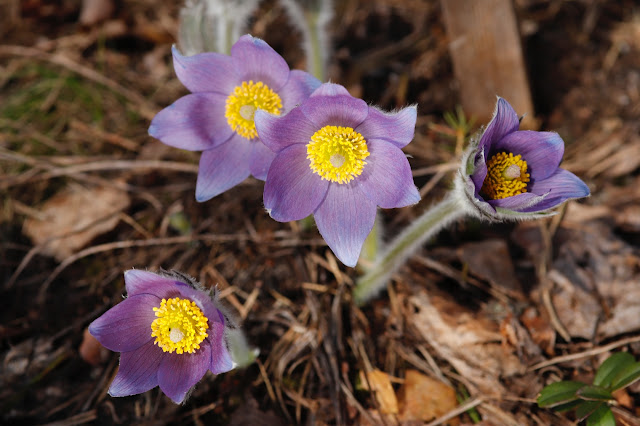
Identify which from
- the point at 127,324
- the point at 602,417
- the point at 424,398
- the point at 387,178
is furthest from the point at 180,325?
the point at 602,417

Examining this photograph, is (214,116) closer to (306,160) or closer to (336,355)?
(306,160)

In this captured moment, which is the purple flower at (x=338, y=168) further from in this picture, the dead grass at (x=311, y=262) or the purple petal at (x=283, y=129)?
the dead grass at (x=311, y=262)

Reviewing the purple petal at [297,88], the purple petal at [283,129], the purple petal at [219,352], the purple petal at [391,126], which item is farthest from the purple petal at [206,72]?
the purple petal at [219,352]

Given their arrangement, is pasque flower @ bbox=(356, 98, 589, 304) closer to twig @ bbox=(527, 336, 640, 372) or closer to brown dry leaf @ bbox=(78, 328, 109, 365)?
twig @ bbox=(527, 336, 640, 372)

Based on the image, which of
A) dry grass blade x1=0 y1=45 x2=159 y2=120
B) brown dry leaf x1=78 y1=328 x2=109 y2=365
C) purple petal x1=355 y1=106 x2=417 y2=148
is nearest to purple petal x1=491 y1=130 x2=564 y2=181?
purple petal x1=355 y1=106 x2=417 y2=148

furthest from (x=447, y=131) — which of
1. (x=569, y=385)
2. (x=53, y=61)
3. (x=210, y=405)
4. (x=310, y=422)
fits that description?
(x=53, y=61)

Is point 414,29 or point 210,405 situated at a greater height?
point 414,29
